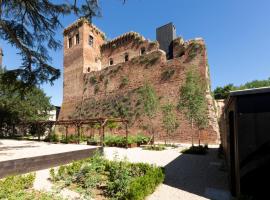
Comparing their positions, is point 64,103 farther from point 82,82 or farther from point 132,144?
point 132,144

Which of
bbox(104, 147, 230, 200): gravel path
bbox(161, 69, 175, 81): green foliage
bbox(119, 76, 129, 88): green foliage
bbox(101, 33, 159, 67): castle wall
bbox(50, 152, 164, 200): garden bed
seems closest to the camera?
bbox(50, 152, 164, 200): garden bed

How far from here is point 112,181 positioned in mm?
5445

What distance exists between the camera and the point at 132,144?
14422mm

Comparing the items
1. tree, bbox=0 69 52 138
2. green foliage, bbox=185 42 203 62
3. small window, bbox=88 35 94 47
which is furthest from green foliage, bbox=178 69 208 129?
small window, bbox=88 35 94 47

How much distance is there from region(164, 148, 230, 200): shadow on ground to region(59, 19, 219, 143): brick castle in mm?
7205

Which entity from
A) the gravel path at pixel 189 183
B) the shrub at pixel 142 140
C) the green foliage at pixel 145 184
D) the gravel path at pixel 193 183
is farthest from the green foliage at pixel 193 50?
the green foliage at pixel 145 184

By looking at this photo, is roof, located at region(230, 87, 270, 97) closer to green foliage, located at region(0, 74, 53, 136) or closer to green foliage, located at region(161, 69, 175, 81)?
green foliage, located at region(161, 69, 175, 81)

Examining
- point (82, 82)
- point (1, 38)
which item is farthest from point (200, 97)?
point (82, 82)

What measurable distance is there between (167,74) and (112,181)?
14.0m

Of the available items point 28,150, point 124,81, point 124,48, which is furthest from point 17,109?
point 28,150

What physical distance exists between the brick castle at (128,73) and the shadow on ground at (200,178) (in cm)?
720

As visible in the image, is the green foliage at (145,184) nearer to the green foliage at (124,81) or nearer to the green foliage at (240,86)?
the green foliage at (124,81)

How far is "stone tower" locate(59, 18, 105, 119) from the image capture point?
84.6ft

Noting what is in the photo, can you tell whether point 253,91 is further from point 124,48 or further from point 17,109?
point 17,109
